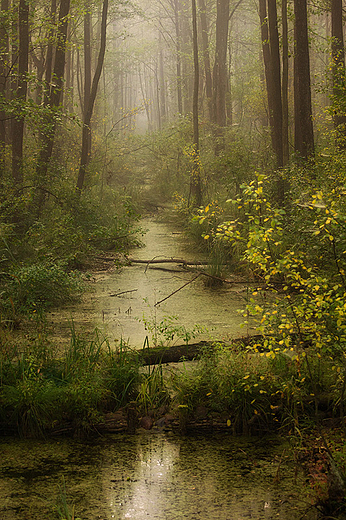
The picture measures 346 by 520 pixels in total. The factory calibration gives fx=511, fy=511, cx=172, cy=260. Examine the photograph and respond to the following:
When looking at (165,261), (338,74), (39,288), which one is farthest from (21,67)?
(338,74)

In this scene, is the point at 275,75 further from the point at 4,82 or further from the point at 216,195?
the point at 4,82

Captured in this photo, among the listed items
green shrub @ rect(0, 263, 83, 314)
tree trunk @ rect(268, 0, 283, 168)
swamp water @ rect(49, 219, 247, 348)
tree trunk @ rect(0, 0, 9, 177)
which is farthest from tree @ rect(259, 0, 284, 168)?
green shrub @ rect(0, 263, 83, 314)

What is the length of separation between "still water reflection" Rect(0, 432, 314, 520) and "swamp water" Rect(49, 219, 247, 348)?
1.19 meters

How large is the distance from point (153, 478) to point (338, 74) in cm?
729

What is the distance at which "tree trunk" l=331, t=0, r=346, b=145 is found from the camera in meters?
8.24

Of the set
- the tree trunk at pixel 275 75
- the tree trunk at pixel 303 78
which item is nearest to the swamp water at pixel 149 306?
the tree trunk at pixel 275 75

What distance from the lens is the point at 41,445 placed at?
3.57 meters

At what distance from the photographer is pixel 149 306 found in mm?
6375

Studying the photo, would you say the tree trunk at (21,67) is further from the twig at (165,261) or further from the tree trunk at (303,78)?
the tree trunk at (303,78)

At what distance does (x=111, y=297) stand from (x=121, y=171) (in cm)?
1366

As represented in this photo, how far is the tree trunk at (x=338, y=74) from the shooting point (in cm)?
824

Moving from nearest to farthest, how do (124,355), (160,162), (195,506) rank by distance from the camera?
1. (195,506)
2. (124,355)
3. (160,162)

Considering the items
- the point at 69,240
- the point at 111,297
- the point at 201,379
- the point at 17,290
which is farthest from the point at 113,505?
the point at 69,240

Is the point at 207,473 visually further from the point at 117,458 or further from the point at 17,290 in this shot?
the point at 17,290
